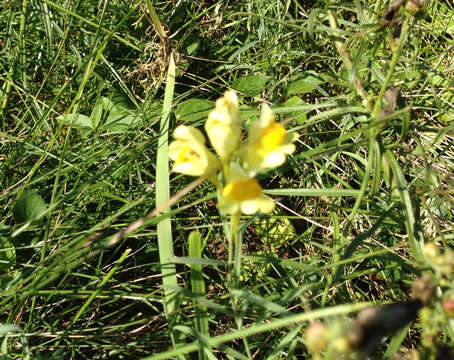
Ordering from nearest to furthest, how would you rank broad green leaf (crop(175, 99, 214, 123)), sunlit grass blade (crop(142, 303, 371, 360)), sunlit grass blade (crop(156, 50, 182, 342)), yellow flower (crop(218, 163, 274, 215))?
sunlit grass blade (crop(142, 303, 371, 360))
yellow flower (crop(218, 163, 274, 215))
sunlit grass blade (crop(156, 50, 182, 342))
broad green leaf (crop(175, 99, 214, 123))

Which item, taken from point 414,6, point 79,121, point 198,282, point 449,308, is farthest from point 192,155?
point 79,121

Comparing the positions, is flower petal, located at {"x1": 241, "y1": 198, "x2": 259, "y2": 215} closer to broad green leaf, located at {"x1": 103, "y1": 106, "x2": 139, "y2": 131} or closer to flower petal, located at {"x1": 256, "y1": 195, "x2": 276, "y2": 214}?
flower petal, located at {"x1": 256, "y1": 195, "x2": 276, "y2": 214}

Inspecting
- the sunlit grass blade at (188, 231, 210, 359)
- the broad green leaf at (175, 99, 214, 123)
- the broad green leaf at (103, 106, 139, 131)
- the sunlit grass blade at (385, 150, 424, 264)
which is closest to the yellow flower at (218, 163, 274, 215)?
the sunlit grass blade at (188, 231, 210, 359)

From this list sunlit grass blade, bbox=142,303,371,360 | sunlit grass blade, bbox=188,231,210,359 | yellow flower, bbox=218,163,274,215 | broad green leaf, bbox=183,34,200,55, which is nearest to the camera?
sunlit grass blade, bbox=142,303,371,360

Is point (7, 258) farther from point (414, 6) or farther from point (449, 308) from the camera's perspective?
point (414, 6)

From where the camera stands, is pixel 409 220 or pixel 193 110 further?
pixel 193 110

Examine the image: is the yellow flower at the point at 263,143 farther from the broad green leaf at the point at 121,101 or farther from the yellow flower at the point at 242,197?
the broad green leaf at the point at 121,101

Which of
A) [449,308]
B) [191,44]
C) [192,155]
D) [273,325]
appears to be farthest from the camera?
[191,44]
